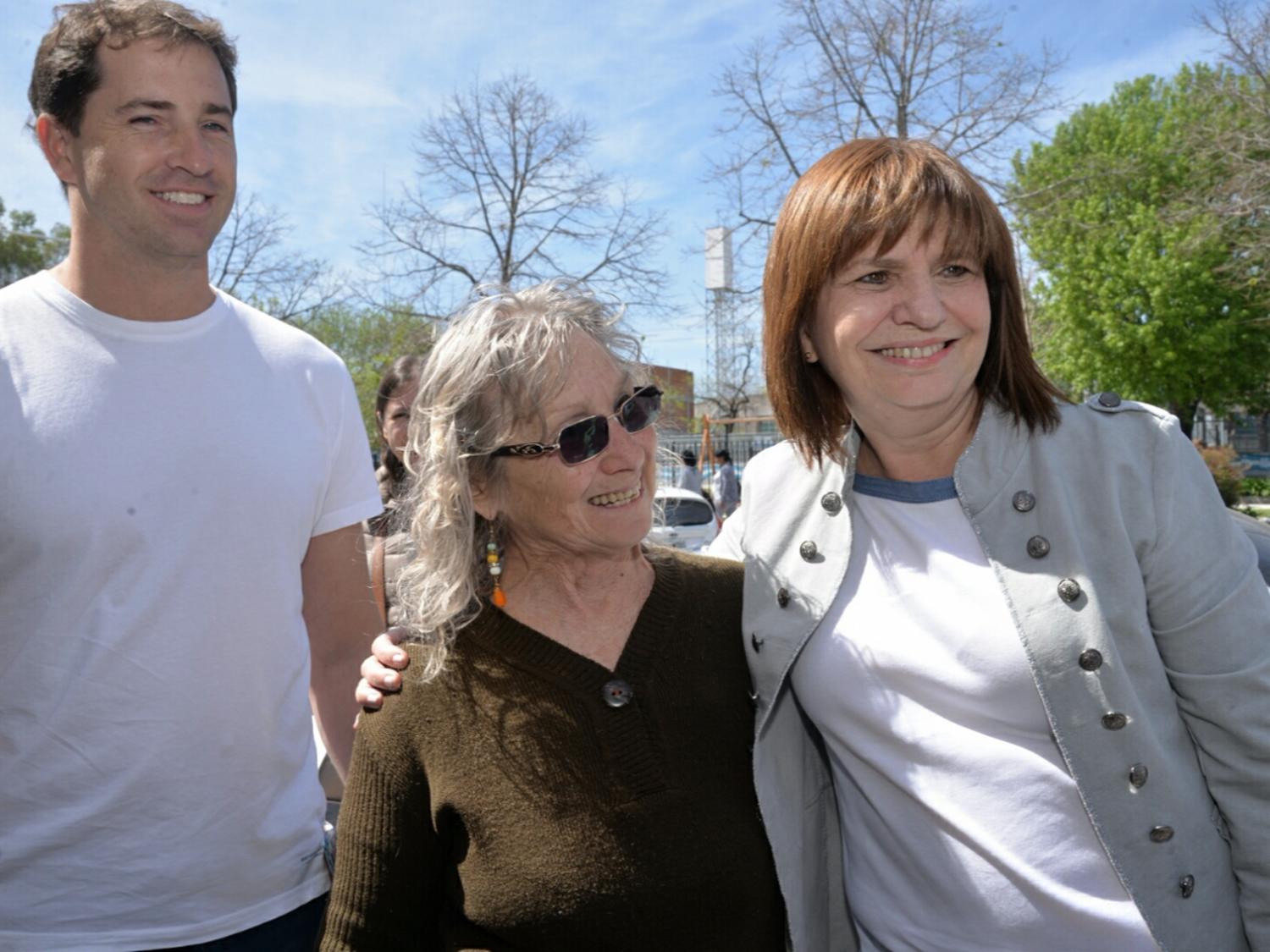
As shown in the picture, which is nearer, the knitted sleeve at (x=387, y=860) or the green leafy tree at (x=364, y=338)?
the knitted sleeve at (x=387, y=860)

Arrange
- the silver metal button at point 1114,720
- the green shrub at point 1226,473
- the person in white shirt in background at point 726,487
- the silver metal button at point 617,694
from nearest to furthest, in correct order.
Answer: the silver metal button at point 1114,720 → the silver metal button at point 617,694 → the person in white shirt in background at point 726,487 → the green shrub at point 1226,473

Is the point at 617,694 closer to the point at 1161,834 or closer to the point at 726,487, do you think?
the point at 1161,834

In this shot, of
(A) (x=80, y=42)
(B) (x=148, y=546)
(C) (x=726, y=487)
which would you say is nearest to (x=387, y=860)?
(B) (x=148, y=546)

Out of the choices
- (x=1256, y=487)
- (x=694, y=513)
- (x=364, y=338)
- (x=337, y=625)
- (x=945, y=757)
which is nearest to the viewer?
(x=945, y=757)

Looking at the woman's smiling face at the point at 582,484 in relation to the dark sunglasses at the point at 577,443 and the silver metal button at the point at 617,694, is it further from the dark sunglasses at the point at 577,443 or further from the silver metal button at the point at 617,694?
the silver metal button at the point at 617,694

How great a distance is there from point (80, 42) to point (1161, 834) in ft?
8.65

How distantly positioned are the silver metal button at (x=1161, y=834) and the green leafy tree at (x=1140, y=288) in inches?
1089

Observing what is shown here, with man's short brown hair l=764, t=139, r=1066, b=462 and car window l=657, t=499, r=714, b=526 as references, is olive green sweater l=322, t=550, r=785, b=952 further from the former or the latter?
car window l=657, t=499, r=714, b=526

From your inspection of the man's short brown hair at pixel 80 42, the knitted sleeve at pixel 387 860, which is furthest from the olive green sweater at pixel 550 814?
the man's short brown hair at pixel 80 42

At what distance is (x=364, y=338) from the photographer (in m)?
33.4

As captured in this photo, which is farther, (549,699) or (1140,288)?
(1140,288)

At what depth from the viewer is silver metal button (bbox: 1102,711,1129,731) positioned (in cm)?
171

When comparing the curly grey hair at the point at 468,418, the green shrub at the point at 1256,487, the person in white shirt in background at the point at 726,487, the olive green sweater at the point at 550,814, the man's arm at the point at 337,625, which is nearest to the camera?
the olive green sweater at the point at 550,814

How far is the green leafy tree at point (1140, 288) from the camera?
28.4 metres
